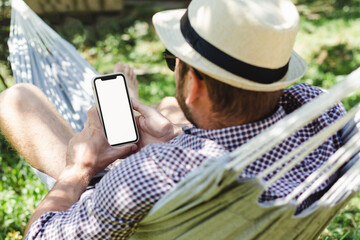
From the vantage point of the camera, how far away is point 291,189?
1320 millimetres

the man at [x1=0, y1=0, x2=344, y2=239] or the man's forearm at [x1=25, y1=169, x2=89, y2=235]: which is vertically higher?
the man at [x1=0, y1=0, x2=344, y2=239]

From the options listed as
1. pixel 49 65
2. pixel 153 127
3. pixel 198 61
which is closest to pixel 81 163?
pixel 153 127

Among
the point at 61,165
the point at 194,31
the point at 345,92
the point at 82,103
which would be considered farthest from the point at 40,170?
the point at 345,92

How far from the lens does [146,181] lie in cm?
123

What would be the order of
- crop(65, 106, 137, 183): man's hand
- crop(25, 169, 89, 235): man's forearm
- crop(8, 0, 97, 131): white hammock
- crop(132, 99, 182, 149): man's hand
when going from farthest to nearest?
crop(8, 0, 97, 131): white hammock → crop(132, 99, 182, 149): man's hand → crop(65, 106, 137, 183): man's hand → crop(25, 169, 89, 235): man's forearm

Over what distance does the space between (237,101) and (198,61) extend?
16 cm

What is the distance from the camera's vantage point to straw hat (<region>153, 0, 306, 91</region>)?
1.26 meters

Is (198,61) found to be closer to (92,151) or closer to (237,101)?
(237,101)

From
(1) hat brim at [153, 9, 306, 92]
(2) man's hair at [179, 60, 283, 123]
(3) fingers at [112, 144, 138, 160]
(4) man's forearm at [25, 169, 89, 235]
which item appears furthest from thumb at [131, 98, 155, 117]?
(2) man's hair at [179, 60, 283, 123]

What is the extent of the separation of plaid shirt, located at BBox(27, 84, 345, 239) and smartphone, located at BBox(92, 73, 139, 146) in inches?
19.2

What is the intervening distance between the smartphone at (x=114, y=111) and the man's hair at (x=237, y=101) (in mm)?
607

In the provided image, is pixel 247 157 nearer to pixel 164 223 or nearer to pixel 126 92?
pixel 164 223

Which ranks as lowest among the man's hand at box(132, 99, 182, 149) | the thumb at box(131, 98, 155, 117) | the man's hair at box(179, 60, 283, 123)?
the man's hand at box(132, 99, 182, 149)

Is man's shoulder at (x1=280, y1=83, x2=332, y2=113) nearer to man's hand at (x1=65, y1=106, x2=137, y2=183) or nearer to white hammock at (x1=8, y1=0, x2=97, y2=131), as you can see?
man's hand at (x1=65, y1=106, x2=137, y2=183)
